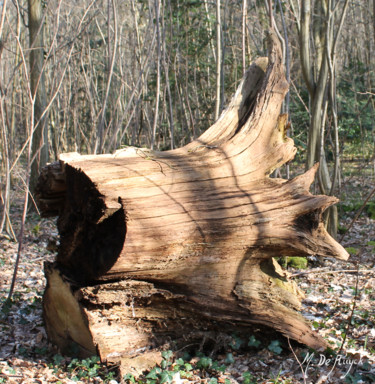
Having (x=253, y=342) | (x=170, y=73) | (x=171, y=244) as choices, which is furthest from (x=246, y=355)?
(x=170, y=73)

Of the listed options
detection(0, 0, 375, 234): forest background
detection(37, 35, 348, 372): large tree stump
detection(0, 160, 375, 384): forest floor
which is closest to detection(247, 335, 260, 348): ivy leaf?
detection(0, 160, 375, 384): forest floor

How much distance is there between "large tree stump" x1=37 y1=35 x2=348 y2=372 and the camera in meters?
2.75

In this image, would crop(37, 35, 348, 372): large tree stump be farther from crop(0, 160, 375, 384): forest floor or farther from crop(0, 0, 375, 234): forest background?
crop(0, 0, 375, 234): forest background

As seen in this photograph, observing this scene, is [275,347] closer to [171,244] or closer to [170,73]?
[171,244]

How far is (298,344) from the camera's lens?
3.04 metres

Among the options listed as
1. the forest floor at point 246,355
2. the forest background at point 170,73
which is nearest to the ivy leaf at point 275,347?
the forest floor at point 246,355

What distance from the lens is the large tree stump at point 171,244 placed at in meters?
2.75

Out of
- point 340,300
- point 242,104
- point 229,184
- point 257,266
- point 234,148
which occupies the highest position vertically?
point 242,104

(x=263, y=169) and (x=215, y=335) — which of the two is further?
(x=263, y=169)

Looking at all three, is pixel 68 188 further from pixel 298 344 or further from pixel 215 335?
pixel 298 344

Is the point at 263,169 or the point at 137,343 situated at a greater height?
the point at 263,169

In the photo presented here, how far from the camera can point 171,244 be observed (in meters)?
2.78

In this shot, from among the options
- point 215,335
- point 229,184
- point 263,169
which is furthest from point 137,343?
point 263,169

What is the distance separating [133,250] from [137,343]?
0.63 meters
